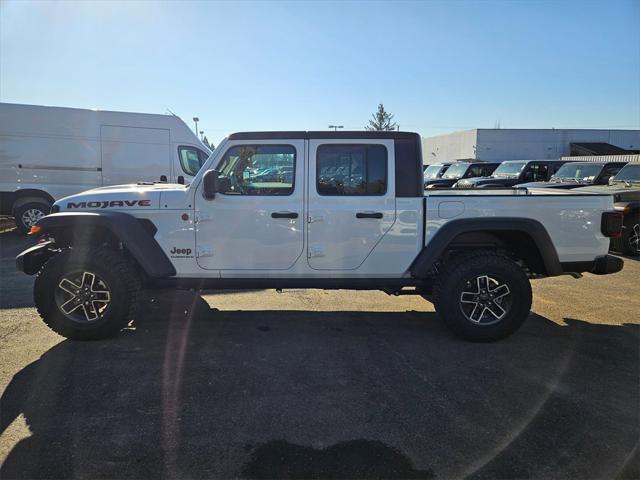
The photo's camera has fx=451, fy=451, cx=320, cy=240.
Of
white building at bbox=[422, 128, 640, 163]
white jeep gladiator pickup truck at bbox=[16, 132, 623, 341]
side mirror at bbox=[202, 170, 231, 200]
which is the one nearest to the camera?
side mirror at bbox=[202, 170, 231, 200]

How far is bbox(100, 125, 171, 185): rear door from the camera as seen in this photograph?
1055 cm

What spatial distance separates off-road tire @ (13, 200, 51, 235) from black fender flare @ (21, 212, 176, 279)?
6.93 m

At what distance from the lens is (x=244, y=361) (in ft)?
12.9

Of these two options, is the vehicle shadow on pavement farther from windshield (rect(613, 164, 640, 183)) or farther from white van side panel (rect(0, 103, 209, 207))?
windshield (rect(613, 164, 640, 183))

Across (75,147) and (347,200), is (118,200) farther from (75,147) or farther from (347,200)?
(75,147)

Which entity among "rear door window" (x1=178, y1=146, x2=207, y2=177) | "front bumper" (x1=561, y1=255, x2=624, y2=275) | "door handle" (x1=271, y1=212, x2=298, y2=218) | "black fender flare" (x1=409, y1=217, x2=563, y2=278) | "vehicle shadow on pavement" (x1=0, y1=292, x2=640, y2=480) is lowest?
"vehicle shadow on pavement" (x1=0, y1=292, x2=640, y2=480)

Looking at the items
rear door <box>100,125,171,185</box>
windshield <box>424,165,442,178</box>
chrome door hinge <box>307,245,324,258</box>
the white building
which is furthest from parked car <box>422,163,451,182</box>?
the white building

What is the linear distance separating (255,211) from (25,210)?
837cm

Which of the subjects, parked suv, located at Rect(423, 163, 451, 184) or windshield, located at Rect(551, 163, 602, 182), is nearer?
windshield, located at Rect(551, 163, 602, 182)

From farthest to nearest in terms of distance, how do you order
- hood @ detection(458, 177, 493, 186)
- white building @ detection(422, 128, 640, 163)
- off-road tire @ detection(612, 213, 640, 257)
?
white building @ detection(422, 128, 640, 163) < hood @ detection(458, 177, 493, 186) < off-road tire @ detection(612, 213, 640, 257)

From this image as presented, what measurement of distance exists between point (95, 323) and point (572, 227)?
183 inches

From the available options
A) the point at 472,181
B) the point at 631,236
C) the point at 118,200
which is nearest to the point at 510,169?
the point at 472,181

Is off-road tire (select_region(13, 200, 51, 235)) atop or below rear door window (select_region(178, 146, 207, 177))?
below

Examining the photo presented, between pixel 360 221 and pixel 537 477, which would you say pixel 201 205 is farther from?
pixel 537 477
